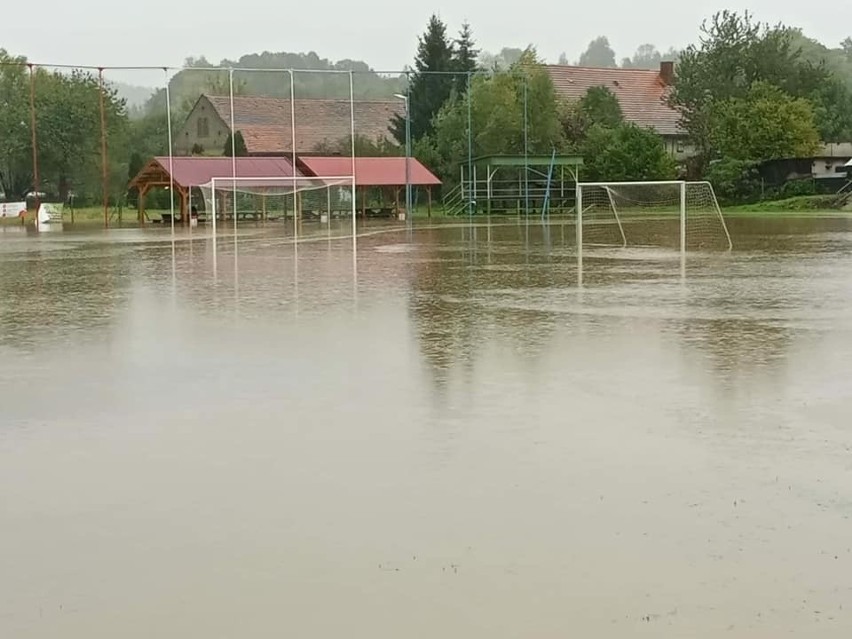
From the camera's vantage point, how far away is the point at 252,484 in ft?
16.0

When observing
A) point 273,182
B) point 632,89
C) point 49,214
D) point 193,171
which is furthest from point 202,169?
point 632,89

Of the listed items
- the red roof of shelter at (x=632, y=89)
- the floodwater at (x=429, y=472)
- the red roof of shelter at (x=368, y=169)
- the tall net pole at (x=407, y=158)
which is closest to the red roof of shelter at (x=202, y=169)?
the red roof of shelter at (x=368, y=169)

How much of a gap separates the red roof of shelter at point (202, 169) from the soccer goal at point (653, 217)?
11965 millimetres

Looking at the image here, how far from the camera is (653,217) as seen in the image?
40.6 m

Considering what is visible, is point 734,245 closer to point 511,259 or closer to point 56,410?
point 511,259

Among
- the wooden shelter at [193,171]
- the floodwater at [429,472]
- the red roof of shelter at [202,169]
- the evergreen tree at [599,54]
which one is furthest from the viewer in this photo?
the evergreen tree at [599,54]

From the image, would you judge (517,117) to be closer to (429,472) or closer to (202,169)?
(202,169)

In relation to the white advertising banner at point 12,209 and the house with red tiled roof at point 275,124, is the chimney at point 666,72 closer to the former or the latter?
the house with red tiled roof at point 275,124

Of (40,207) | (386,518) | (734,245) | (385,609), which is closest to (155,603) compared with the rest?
(385,609)

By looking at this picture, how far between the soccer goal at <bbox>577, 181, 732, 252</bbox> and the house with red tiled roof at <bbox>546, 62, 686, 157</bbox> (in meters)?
12.3

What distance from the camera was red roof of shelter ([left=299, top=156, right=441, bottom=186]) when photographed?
45.8 m

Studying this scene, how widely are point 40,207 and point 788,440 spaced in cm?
4190

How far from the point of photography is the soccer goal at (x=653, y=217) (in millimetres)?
23797

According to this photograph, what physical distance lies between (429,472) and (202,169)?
3890 cm
